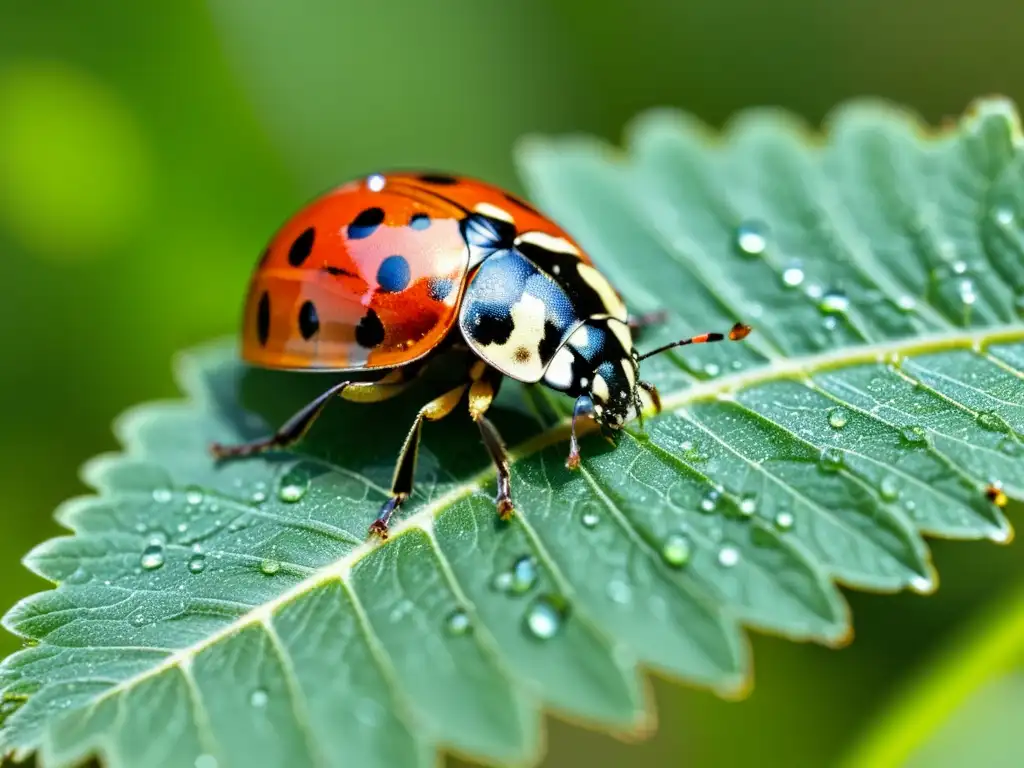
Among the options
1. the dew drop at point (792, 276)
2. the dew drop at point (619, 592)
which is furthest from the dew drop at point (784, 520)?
the dew drop at point (792, 276)

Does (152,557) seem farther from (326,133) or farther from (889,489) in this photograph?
(326,133)

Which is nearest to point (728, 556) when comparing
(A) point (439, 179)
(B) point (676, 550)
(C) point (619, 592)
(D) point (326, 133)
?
(B) point (676, 550)

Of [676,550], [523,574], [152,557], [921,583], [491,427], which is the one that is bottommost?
[921,583]

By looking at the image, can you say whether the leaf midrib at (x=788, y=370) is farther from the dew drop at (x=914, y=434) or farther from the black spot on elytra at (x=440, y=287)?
the black spot on elytra at (x=440, y=287)

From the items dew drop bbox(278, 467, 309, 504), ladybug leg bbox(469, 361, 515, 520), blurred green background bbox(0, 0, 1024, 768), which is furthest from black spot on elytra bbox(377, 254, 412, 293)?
blurred green background bbox(0, 0, 1024, 768)

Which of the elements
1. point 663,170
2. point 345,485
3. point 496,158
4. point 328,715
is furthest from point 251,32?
point 328,715
